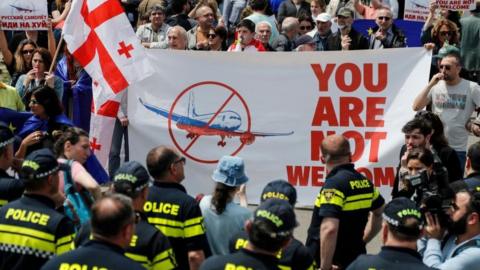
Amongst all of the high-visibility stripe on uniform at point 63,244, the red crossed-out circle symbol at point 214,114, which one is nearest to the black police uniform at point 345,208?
the high-visibility stripe on uniform at point 63,244

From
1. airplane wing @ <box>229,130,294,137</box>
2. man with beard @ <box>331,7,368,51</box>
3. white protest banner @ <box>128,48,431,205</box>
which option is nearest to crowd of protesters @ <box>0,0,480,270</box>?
white protest banner @ <box>128,48,431,205</box>

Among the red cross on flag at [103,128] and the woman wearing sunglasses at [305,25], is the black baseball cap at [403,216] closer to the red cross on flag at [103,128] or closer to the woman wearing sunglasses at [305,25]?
the red cross on flag at [103,128]

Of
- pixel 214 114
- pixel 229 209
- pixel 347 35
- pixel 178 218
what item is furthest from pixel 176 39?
pixel 178 218

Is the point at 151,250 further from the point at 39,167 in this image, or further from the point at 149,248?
the point at 39,167

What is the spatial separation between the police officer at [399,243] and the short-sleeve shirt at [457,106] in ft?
16.2

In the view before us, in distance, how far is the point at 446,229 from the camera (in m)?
7.09

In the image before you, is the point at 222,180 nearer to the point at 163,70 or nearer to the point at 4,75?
the point at 163,70

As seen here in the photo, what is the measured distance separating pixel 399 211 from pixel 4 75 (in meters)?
11.7

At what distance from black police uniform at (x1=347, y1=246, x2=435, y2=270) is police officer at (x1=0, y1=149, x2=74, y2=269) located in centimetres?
181

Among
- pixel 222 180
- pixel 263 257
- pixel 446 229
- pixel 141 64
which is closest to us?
pixel 263 257

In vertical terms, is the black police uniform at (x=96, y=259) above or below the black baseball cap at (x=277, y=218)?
below

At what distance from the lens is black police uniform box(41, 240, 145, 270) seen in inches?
226

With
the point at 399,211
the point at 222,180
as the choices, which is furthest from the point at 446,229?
the point at 222,180

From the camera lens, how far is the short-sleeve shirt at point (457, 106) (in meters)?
11.1
